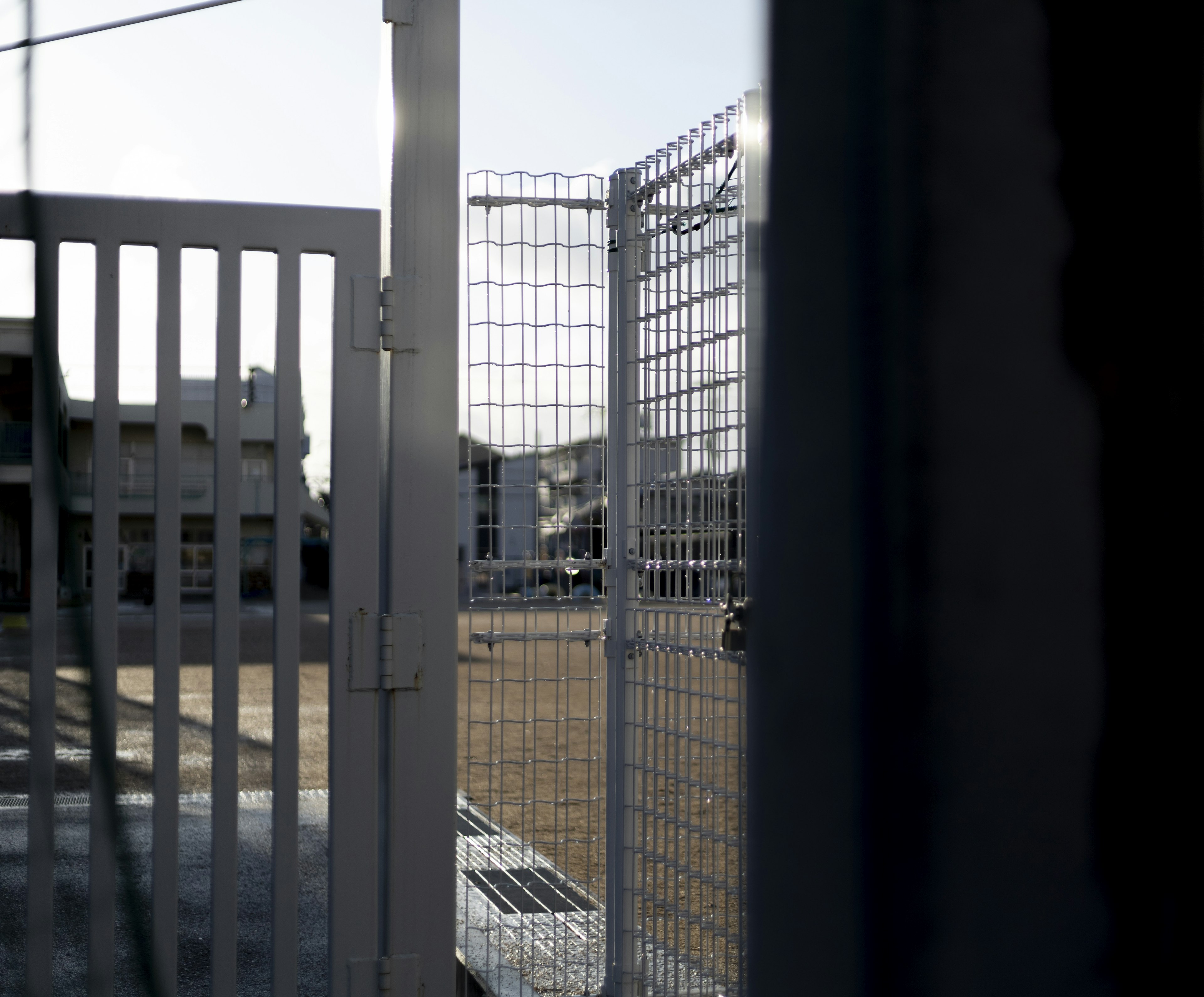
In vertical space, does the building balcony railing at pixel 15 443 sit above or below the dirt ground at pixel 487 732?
above

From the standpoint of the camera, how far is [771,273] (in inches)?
8.9

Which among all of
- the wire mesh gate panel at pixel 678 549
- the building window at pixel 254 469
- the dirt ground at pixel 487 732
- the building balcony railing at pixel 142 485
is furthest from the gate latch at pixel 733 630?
the building balcony railing at pixel 142 485

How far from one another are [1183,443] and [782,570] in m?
0.08

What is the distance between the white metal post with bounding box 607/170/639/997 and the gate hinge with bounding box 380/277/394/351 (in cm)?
114

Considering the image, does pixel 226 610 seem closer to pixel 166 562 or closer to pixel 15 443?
pixel 166 562

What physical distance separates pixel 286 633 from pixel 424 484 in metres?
0.39

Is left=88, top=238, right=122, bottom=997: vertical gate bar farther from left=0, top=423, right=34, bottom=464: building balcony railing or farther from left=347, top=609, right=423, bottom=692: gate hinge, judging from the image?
left=347, top=609, right=423, bottom=692: gate hinge

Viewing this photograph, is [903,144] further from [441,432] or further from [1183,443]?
[441,432]

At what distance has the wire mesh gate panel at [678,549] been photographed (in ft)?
8.84

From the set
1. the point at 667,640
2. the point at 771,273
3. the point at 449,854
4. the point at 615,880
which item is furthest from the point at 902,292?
the point at 615,880

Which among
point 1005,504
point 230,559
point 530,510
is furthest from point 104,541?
point 1005,504

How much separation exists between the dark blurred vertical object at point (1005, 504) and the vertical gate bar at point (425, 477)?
1894mm

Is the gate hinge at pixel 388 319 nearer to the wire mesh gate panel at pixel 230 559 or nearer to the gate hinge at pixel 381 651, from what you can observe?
the wire mesh gate panel at pixel 230 559

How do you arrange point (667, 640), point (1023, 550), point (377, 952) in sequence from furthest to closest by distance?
1. point (667, 640)
2. point (377, 952)
3. point (1023, 550)
